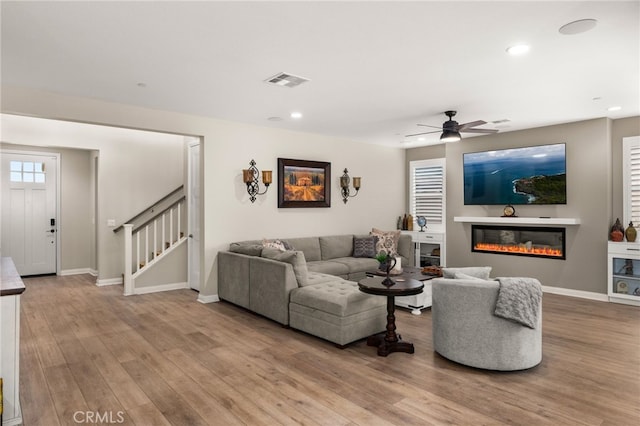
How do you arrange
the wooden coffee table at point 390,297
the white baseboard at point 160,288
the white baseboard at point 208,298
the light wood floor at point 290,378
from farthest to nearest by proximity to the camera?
the white baseboard at point 160,288 < the white baseboard at point 208,298 < the wooden coffee table at point 390,297 < the light wood floor at point 290,378

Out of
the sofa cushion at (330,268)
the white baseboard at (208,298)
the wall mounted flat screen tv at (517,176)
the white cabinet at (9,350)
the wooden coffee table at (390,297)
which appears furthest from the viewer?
the wall mounted flat screen tv at (517,176)

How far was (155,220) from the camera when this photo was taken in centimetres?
676

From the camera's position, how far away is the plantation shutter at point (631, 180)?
5527 mm

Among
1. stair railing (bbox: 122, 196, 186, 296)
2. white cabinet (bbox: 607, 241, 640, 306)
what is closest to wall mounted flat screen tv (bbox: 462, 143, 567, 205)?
white cabinet (bbox: 607, 241, 640, 306)

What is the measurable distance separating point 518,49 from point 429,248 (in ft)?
16.9

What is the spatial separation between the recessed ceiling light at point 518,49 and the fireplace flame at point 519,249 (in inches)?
157

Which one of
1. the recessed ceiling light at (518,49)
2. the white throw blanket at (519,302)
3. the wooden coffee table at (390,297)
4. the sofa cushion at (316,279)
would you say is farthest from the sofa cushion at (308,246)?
the recessed ceiling light at (518,49)

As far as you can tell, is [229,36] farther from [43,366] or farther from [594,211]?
[594,211]

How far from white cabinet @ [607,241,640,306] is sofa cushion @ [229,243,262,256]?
4.92 metres

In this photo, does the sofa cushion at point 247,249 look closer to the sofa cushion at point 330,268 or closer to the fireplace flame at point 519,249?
the sofa cushion at point 330,268

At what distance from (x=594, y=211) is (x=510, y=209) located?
1.17m

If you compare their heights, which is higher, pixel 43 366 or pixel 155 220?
pixel 155 220

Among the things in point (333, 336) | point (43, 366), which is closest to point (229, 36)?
point (333, 336)

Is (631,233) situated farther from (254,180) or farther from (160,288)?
(160,288)
